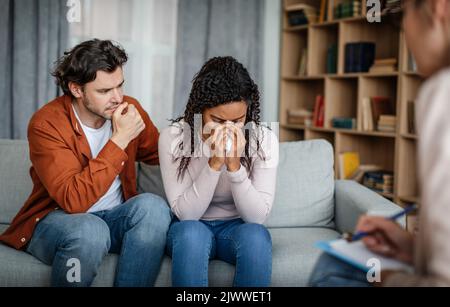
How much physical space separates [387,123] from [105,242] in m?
2.24

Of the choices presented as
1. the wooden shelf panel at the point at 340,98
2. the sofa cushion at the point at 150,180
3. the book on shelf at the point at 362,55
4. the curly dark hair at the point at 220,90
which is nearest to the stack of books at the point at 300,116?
the wooden shelf panel at the point at 340,98

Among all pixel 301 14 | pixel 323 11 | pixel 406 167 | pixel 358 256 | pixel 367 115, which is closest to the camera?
pixel 358 256

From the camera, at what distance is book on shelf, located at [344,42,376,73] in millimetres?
3561

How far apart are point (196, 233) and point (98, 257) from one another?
31 cm

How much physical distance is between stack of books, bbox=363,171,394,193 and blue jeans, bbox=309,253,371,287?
2.41 metres

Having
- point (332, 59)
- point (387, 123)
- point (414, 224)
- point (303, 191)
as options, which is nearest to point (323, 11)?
point (332, 59)

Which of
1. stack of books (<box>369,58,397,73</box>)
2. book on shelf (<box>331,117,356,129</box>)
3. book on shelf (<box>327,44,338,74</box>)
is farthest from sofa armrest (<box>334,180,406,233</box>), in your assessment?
book on shelf (<box>327,44,338,74</box>)

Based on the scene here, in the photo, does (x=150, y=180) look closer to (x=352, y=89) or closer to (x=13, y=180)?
(x=13, y=180)

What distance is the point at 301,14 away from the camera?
13.5 feet

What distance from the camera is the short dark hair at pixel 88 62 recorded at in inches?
72.2

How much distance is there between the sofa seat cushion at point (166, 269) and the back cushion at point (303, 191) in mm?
305

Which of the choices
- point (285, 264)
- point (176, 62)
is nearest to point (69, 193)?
point (285, 264)

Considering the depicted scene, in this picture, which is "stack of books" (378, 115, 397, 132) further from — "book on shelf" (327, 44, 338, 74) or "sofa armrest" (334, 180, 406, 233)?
"sofa armrest" (334, 180, 406, 233)
